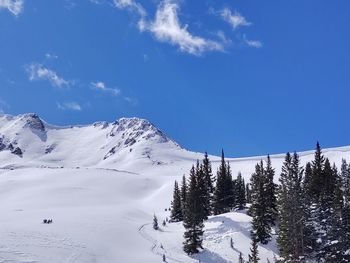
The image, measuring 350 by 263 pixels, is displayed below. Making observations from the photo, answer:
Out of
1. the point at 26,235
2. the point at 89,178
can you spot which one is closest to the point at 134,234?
the point at 26,235

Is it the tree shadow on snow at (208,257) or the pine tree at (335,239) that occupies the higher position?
the pine tree at (335,239)

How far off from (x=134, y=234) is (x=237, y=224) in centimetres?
1446

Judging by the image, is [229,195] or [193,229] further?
[229,195]

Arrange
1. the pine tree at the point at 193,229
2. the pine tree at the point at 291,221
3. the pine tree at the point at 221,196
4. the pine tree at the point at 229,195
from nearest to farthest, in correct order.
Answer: the pine tree at the point at 291,221 < the pine tree at the point at 193,229 < the pine tree at the point at 221,196 < the pine tree at the point at 229,195

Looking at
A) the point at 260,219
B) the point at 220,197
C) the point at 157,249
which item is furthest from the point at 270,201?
the point at 220,197

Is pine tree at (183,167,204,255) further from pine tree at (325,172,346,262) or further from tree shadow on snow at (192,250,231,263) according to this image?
pine tree at (325,172,346,262)

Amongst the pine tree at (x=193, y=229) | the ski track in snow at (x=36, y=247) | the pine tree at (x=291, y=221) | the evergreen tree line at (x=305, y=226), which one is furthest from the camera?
the pine tree at (x=193, y=229)

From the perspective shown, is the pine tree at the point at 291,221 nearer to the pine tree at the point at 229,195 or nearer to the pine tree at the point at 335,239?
the pine tree at the point at 335,239

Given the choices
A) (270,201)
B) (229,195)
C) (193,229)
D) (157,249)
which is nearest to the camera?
(157,249)

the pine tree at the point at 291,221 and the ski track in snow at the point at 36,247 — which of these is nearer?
the ski track in snow at the point at 36,247

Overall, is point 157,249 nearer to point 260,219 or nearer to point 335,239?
point 260,219

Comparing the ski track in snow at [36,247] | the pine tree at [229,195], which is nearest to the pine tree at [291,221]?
the ski track in snow at [36,247]

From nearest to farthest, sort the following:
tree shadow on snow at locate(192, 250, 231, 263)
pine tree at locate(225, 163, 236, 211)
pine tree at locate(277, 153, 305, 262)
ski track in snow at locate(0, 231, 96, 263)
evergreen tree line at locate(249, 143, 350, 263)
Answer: ski track in snow at locate(0, 231, 96, 263), evergreen tree line at locate(249, 143, 350, 263), pine tree at locate(277, 153, 305, 262), tree shadow on snow at locate(192, 250, 231, 263), pine tree at locate(225, 163, 236, 211)

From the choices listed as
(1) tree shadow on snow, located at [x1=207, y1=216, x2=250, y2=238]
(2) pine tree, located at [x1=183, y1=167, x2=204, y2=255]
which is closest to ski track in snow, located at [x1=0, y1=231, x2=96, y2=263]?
(2) pine tree, located at [x1=183, y1=167, x2=204, y2=255]
